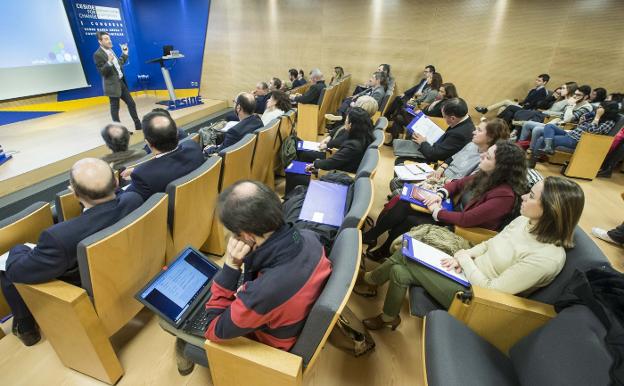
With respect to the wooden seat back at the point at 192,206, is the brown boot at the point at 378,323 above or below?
below

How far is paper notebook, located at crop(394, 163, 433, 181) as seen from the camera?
7.94 feet

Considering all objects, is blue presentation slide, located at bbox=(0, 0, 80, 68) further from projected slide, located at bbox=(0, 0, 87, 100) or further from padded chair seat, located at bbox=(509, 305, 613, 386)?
padded chair seat, located at bbox=(509, 305, 613, 386)

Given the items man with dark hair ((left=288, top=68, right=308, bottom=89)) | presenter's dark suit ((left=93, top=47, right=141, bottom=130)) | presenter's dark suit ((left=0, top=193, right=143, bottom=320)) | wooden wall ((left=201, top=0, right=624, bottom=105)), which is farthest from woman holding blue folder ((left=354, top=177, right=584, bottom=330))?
wooden wall ((left=201, top=0, right=624, bottom=105))

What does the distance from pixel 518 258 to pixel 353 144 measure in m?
1.51

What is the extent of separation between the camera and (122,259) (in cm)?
125

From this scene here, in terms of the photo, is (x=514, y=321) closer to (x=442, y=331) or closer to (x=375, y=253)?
(x=442, y=331)

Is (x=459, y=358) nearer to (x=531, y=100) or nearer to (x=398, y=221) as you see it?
(x=398, y=221)

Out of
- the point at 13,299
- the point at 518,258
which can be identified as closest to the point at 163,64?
the point at 13,299

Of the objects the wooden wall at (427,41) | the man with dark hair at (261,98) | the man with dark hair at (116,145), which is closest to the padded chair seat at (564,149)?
the wooden wall at (427,41)

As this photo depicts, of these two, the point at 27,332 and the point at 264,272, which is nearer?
the point at 264,272

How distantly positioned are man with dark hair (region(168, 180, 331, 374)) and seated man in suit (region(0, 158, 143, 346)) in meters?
0.64

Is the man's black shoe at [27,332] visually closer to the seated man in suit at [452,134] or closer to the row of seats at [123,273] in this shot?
the row of seats at [123,273]

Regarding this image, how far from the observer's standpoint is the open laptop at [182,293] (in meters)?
1.23

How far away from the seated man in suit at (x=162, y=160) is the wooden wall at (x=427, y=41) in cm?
581
